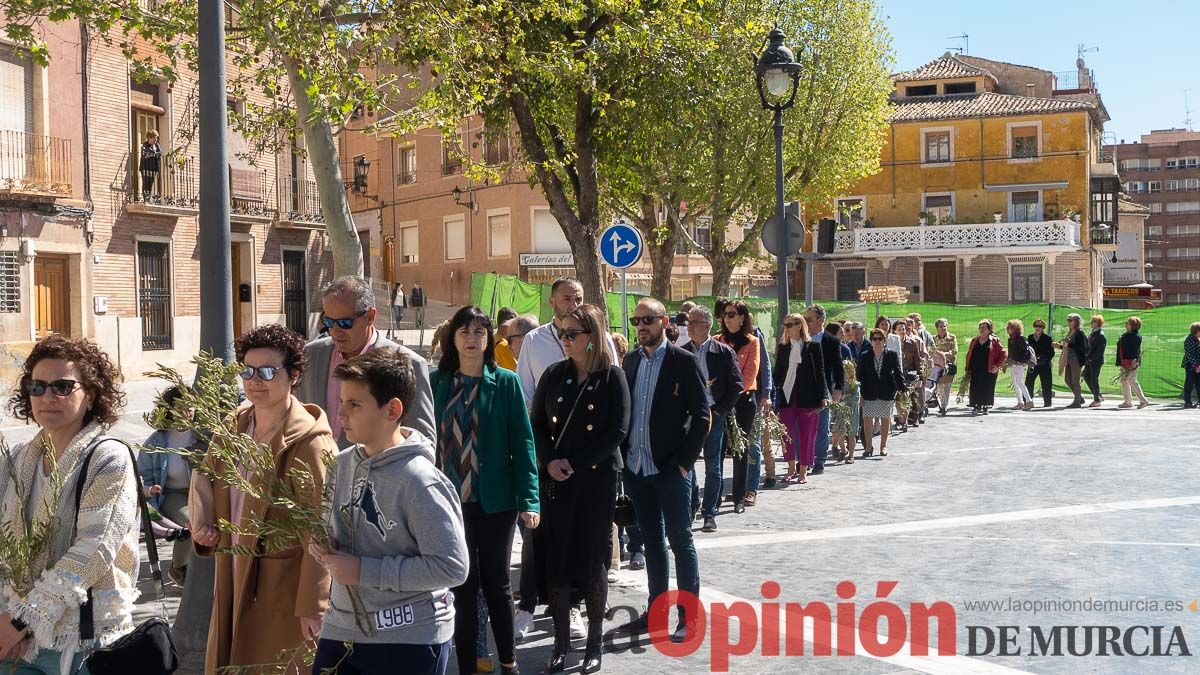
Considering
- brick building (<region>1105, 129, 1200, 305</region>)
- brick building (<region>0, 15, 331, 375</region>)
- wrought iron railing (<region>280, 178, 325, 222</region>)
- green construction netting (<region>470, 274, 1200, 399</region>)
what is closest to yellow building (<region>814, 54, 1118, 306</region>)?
green construction netting (<region>470, 274, 1200, 399</region>)

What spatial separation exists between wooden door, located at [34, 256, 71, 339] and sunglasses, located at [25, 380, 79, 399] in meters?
22.3

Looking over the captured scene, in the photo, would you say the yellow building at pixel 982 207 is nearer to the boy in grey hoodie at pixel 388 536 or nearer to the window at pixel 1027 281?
the window at pixel 1027 281

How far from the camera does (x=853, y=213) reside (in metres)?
57.3

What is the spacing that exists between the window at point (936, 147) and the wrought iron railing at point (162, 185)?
37228 millimetres

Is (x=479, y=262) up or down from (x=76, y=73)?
down

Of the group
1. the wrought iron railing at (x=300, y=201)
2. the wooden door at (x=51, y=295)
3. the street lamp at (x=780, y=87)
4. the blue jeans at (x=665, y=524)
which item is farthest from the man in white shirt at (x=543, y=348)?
the wrought iron railing at (x=300, y=201)

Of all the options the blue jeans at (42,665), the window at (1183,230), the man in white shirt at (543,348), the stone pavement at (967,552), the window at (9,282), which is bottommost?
the stone pavement at (967,552)

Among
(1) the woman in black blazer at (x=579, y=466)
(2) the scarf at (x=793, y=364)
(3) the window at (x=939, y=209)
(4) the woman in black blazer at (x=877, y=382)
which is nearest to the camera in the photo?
(1) the woman in black blazer at (x=579, y=466)

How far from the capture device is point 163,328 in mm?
27531

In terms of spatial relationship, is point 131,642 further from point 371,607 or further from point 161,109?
point 161,109

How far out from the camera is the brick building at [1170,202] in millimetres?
120062

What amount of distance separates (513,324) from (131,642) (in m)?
5.03

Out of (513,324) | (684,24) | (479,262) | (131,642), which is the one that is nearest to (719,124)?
(684,24)

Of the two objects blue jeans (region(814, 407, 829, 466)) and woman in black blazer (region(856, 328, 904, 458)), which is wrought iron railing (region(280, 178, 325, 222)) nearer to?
woman in black blazer (region(856, 328, 904, 458))
